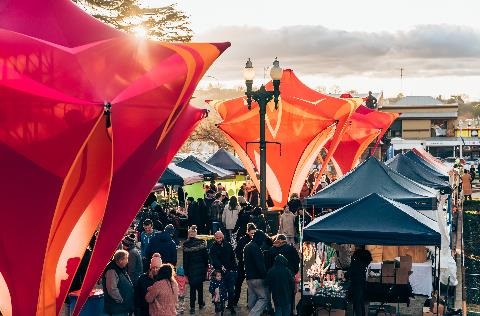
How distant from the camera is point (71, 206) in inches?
355

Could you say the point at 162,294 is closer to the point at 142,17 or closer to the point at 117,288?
the point at 117,288

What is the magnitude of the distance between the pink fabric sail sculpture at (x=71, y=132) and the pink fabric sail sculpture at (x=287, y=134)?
48.2 ft

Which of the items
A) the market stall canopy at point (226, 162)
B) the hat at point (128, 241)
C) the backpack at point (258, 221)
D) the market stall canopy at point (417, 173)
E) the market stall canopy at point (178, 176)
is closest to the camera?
the hat at point (128, 241)

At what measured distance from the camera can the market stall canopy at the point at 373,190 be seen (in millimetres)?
15508

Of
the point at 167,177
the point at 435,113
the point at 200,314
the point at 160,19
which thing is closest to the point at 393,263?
the point at 200,314

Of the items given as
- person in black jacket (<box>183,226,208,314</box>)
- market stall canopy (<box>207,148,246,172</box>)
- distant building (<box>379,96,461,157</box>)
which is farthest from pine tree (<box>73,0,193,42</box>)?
distant building (<box>379,96,461,157</box>)

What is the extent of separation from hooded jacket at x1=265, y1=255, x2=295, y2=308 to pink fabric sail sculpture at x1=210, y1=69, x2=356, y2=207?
12.6m

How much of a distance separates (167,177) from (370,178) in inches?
355

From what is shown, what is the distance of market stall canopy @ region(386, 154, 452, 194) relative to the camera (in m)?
21.9

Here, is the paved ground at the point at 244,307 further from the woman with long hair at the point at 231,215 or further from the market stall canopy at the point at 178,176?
the market stall canopy at the point at 178,176

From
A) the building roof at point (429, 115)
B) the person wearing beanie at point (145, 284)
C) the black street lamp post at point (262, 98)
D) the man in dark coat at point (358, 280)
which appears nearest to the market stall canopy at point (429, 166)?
the black street lamp post at point (262, 98)

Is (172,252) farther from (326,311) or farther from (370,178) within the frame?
(370,178)

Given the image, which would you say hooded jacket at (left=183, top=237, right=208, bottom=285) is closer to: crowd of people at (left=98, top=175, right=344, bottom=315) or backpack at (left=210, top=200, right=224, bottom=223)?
crowd of people at (left=98, top=175, right=344, bottom=315)

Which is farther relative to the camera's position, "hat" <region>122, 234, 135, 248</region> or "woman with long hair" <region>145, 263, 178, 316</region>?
"hat" <region>122, 234, 135, 248</region>
